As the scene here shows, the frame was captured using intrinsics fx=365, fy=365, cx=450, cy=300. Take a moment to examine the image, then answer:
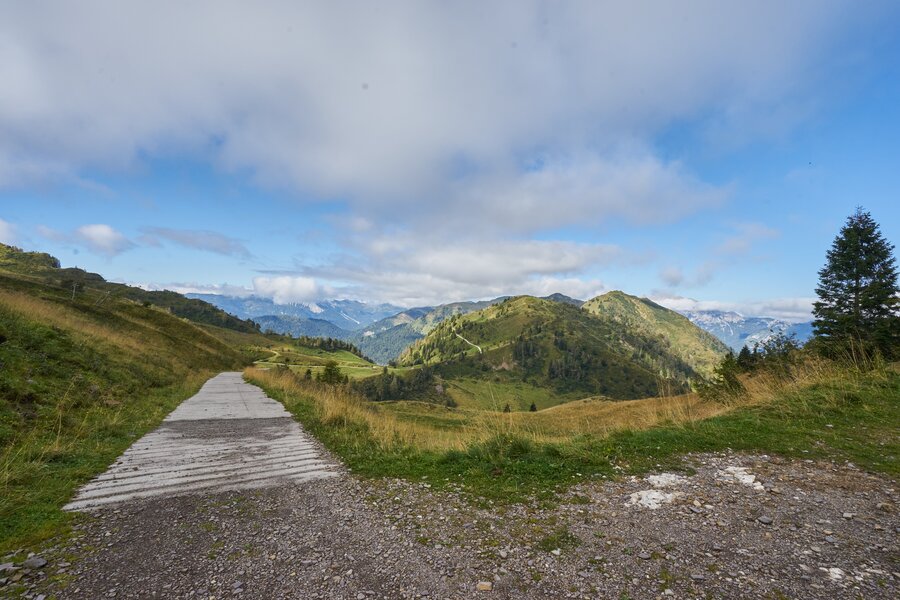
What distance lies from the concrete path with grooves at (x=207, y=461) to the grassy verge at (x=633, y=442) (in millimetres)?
1125

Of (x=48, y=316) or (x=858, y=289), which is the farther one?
(x=858, y=289)

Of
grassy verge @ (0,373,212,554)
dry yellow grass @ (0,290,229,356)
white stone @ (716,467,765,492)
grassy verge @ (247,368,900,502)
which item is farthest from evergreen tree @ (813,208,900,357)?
dry yellow grass @ (0,290,229,356)

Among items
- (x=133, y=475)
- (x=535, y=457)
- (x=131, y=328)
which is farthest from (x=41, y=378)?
(x=131, y=328)

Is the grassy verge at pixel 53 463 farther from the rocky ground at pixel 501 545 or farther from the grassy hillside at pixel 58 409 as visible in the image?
the rocky ground at pixel 501 545

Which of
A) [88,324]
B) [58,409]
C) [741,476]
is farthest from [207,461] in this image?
[88,324]

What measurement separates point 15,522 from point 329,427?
24.1 ft

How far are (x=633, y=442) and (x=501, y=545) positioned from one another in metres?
5.81

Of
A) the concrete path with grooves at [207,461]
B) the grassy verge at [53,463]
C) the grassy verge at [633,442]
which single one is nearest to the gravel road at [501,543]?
the concrete path with grooves at [207,461]

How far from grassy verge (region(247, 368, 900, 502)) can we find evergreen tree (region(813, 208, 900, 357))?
40.7m

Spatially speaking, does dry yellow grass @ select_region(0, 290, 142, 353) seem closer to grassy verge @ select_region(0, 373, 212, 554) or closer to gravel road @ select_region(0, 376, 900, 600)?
grassy verge @ select_region(0, 373, 212, 554)

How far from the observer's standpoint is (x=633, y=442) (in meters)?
9.16

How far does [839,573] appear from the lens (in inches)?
157

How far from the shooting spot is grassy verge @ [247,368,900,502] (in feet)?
→ 24.5

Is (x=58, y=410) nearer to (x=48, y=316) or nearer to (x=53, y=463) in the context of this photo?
(x=53, y=463)
